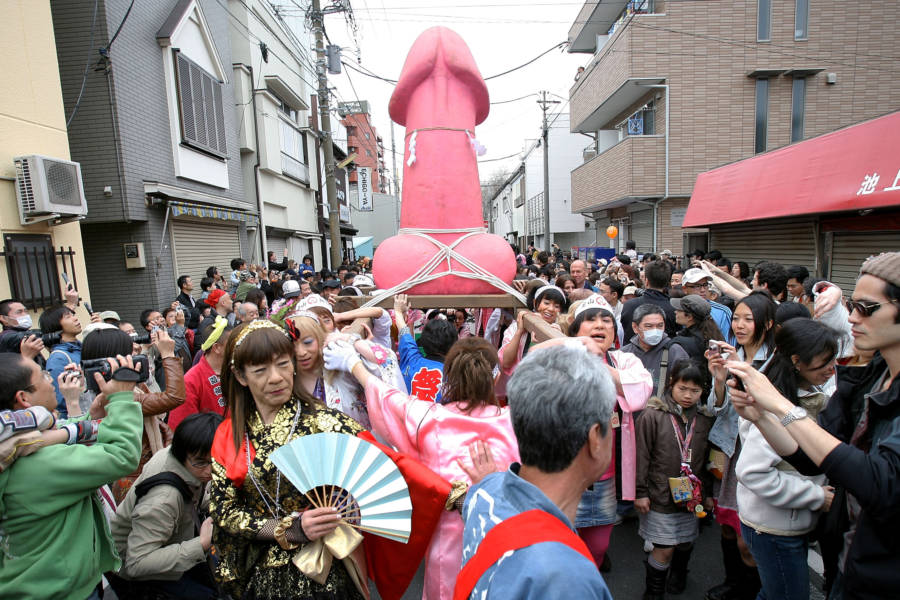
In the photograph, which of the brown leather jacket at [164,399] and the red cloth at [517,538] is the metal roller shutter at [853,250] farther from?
the brown leather jacket at [164,399]

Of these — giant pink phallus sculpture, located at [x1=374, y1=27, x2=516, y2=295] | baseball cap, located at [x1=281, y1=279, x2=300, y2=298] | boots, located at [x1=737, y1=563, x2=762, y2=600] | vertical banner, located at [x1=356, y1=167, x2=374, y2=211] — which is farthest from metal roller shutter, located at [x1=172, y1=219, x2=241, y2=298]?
vertical banner, located at [x1=356, y1=167, x2=374, y2=211]

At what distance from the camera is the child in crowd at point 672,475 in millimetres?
2707

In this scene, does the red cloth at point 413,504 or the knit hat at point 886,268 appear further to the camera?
the red cloth at point 413,504

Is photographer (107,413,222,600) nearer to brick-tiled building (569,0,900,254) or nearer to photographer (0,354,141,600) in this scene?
photographer (0,354,141,600)

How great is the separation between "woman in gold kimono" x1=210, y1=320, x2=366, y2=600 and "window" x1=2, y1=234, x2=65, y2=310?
16.5ft

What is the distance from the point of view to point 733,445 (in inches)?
107

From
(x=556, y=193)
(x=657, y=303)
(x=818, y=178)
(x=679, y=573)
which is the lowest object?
(x=679, y=573)

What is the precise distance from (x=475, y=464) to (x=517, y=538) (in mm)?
712

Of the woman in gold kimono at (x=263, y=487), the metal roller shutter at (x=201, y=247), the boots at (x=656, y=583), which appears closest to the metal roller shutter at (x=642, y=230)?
the metal roller shutter at (x=201, y=247)

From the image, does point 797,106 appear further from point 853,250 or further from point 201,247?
point 201,247

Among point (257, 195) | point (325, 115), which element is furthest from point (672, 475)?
point (257, 195)

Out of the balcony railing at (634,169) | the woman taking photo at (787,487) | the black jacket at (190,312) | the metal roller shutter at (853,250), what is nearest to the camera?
the woman taking photo at (787,487)

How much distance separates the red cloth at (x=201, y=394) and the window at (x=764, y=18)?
15907 mm

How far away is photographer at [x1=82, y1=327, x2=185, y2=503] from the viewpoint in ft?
8.63
